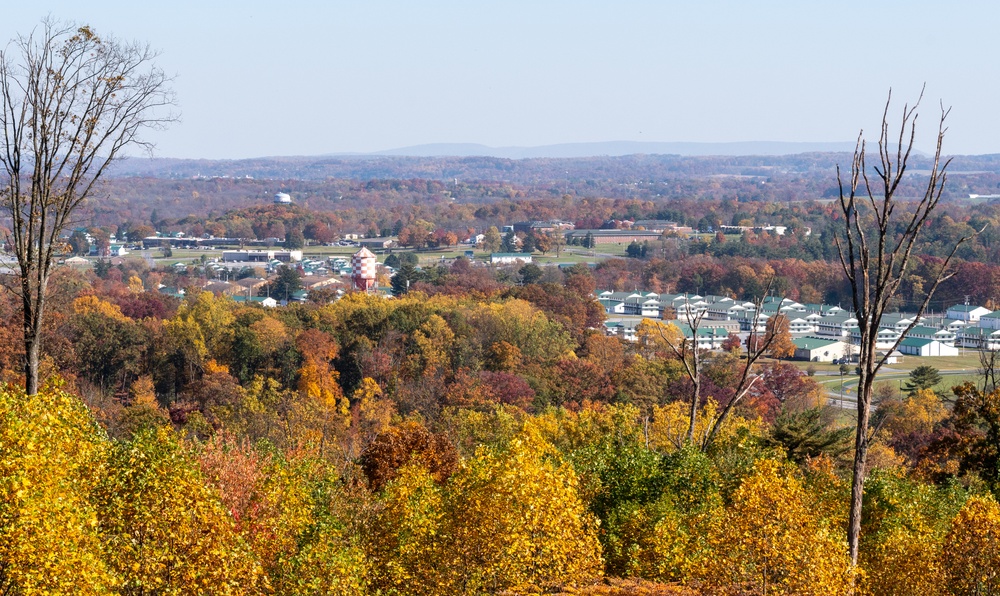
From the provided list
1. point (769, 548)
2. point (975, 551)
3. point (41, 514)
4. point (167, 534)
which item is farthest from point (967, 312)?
point (41, 514)

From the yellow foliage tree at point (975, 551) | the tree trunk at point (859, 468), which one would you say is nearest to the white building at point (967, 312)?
the tree trunk at point (859, 468)

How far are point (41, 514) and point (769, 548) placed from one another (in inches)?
225

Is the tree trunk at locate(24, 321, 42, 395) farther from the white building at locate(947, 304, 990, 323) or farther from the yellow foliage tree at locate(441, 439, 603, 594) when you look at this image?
the white building at locate(947, 304, 990, 323)

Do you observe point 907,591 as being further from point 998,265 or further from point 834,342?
point 998,265

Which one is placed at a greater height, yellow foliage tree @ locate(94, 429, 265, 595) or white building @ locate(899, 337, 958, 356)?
yellow foliage tree @ locate(94, 429, 265, 595)

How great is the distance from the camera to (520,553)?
10352 millimetres

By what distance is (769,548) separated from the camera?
9.48 m

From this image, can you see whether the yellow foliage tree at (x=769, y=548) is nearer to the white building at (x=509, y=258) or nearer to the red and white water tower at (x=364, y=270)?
the red and white water tower at (x=364, y=270)

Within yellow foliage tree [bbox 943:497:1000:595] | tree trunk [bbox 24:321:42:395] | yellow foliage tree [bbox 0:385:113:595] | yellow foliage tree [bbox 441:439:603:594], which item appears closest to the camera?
yellow foliage tree [bbox 0:385:113:595]

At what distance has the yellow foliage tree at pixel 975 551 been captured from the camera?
9.87 metres

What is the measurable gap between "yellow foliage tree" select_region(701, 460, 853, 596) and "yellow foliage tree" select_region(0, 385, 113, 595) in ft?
16.3

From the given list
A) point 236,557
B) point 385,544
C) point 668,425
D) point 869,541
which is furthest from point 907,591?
point 668,425

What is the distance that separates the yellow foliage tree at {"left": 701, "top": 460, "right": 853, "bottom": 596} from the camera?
9305mm

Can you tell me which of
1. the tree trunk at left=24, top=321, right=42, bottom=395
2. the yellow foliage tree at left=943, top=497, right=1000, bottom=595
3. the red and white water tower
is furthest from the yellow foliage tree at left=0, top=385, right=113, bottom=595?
the red and white water tower
